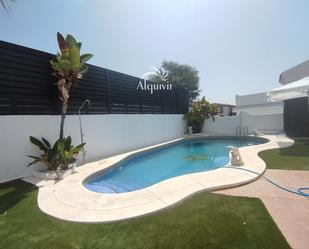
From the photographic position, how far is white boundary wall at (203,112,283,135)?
52.9 ft

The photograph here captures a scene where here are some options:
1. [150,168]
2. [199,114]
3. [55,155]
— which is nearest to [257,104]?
[199,114]

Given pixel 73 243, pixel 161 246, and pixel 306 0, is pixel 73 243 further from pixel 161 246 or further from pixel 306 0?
pixel 306 0

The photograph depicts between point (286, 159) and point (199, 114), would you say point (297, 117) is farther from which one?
point (286, 159)

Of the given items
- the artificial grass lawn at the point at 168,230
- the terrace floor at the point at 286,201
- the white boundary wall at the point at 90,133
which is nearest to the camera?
the artificial grass lawn at the point at 168,230

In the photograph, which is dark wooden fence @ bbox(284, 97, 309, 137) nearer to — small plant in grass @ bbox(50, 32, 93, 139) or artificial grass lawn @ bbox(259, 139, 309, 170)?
artificial grass lawn @ bbox(259, 139, 309, 170)

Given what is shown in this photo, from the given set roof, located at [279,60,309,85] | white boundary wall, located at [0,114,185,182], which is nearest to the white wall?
roof, located at [279,60,309,85]

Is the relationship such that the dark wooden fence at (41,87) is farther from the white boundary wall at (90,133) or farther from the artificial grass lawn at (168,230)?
the artificial grass lawn at (168,230)

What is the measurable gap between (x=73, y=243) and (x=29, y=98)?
5.52 meters

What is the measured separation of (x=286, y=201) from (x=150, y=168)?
533cm

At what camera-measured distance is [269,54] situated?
13727mm

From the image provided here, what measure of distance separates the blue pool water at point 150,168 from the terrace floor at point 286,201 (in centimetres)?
279

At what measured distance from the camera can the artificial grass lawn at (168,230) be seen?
2.71m

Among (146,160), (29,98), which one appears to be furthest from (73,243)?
(146,160)

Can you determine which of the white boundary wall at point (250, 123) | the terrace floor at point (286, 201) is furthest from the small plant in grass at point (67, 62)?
the white boundary wall at point (250, 123)
